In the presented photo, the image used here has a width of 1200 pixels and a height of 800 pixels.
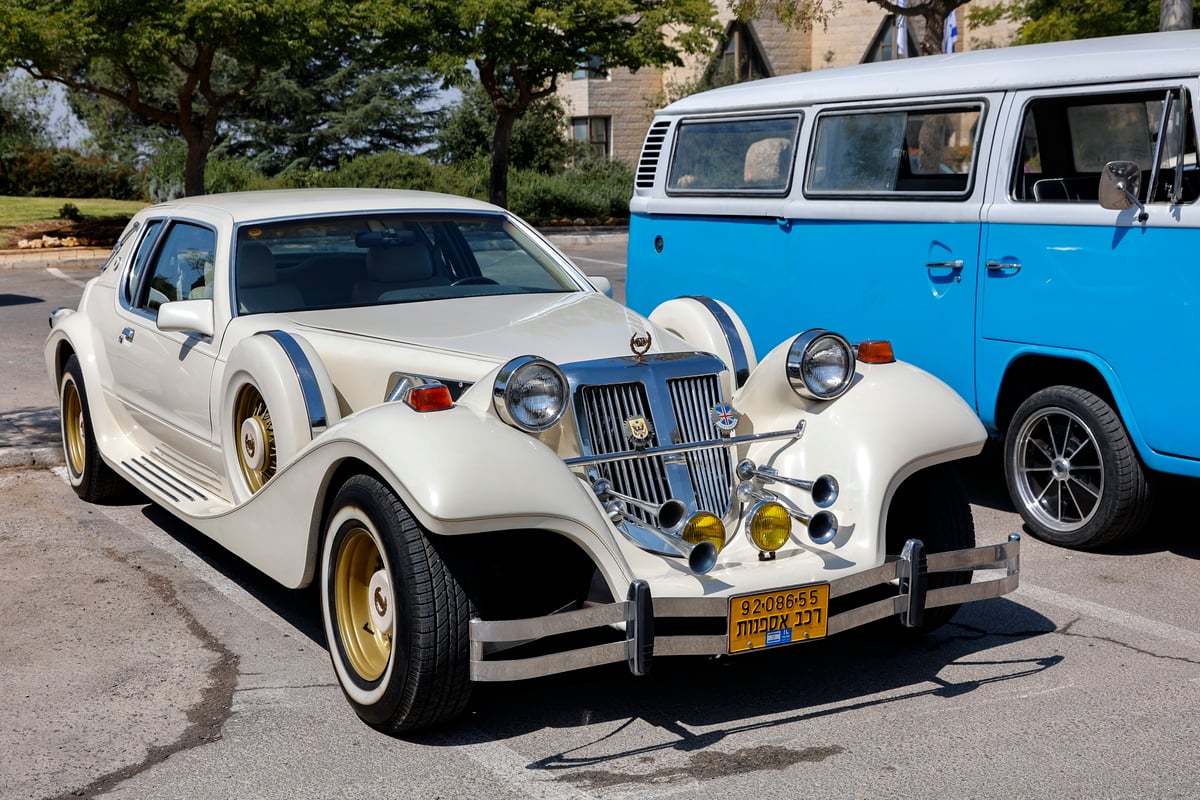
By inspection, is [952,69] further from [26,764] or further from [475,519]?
[26,764]

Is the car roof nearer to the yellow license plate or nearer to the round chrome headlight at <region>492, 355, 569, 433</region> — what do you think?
the round chrome headlight at <region>492, 355, 569, 433</region>

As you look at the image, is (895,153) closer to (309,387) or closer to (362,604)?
(309,387)

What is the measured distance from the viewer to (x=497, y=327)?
5.11 metres

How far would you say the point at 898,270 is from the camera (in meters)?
7.08

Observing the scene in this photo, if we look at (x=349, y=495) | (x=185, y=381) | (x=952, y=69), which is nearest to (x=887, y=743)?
(x=349, y=495)

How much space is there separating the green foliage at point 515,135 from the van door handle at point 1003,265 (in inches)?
1332

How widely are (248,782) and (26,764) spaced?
2.34ft

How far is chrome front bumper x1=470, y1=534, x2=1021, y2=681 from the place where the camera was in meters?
3.74

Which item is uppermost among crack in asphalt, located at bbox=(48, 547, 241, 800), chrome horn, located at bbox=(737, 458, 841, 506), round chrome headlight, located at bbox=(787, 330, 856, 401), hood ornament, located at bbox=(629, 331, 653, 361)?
hood ornament, located at bbox=(629, 331, 653, 361)

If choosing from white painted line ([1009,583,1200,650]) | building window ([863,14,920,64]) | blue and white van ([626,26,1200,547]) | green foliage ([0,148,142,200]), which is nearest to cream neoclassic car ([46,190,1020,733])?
white painted line ([1009,583,1200,650])

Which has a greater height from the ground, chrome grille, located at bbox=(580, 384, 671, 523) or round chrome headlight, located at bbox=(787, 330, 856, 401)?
round chrome headlight, located at bbox=(787, 330, 856, 401)

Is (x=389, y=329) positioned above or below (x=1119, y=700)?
above

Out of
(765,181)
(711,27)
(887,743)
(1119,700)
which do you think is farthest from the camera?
(711,27)

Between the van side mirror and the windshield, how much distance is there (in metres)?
2.41
